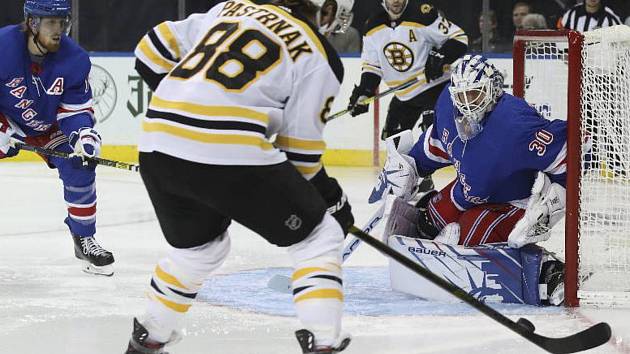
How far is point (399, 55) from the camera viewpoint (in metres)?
6.23

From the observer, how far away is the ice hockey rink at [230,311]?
3264 millimetres

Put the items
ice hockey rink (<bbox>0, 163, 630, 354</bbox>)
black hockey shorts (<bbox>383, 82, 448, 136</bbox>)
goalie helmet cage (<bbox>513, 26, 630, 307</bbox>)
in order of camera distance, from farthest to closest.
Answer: black hockey shorts (<bbox>383, 82, 448, 136</bbox>) < goalie helmet cage (<bbox>513, 26, 630, 307</bbox>) < ice hockey rink (<bbox>0, 163, 630, 354</bbox>)

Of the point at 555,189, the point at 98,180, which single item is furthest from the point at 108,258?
the point at 98,180

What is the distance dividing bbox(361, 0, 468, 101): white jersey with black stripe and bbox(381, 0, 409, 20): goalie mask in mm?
20

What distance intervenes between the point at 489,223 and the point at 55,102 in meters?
1.42

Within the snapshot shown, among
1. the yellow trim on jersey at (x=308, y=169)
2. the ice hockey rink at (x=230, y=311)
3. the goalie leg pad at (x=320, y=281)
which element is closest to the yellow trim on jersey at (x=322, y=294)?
the goalie leg pad at (x=320, y=281)

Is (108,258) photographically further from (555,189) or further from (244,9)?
(244,9)

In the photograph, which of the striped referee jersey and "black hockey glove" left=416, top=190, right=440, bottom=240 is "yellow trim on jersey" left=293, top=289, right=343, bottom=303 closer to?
"black hockey glove" left=416, top=190, right=440, bottom=240

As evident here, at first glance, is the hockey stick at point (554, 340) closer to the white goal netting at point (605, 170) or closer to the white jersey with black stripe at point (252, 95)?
the white jersey with black stripe at point (252, 95)

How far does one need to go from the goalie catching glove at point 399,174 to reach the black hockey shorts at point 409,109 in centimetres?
212

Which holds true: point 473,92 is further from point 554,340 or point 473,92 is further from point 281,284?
point 554,340

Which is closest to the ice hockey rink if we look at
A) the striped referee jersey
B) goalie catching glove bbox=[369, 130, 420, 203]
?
goalie catching glove bbox=[369, 130, 420, 203]

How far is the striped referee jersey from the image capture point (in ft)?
24.2

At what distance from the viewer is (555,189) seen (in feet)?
12.2
